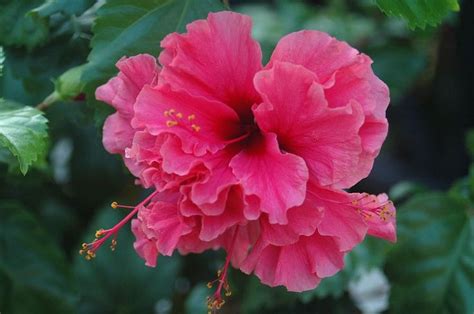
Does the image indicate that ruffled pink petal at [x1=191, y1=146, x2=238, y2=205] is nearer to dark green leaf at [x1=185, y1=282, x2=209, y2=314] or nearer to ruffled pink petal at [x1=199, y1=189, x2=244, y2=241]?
ruffled pink petal at [x1=199, y1=189, x2=244, y2=241]

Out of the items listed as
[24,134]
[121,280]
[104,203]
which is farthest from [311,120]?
[104,203]

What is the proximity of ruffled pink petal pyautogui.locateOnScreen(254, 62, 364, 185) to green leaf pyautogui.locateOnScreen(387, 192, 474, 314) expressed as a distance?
1.66 feet

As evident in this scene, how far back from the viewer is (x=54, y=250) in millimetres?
1212

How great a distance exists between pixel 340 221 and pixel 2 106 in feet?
1.39

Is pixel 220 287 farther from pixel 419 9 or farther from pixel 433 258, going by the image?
pixel 433 258

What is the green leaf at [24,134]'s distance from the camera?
830mm

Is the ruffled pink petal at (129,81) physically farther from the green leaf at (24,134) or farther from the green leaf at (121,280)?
the green leaf at (121,280)

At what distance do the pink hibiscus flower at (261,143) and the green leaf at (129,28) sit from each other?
88 mm

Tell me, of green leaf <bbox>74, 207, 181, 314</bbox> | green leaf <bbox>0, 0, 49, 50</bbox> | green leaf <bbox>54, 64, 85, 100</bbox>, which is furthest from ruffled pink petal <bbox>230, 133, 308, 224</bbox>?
green leaf <bbox>74, 207, 181, 314</bbox>

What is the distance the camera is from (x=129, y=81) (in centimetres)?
82

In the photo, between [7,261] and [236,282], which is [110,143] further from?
[236,282]

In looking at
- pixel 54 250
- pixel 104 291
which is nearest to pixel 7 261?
pixel 54 250

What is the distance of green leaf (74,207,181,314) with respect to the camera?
1.45m

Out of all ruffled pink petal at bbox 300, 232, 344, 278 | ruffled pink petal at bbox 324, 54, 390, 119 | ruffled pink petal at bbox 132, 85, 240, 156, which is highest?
ruffled pink petal at bbox 324, 54, 390, 119
